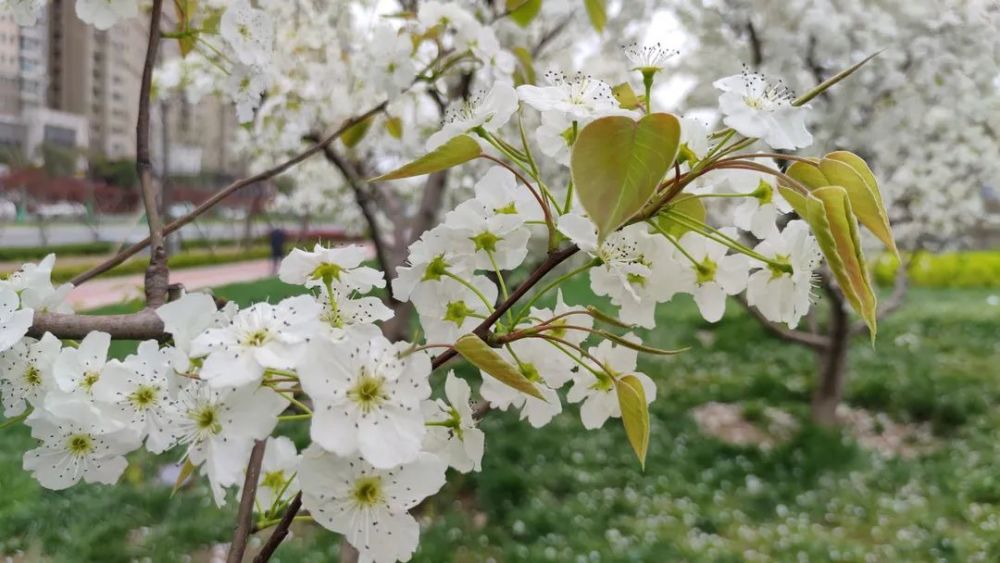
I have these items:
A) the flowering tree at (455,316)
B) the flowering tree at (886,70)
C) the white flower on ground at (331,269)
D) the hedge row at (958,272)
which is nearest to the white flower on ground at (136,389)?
the flowering tree at (455,316)

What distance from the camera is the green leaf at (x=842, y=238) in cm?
40

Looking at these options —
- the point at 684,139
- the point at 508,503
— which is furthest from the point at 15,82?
the point at 684,139

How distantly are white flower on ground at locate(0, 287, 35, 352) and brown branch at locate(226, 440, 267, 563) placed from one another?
0.19 meters

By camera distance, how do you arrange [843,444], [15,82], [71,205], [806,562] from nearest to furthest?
[806,562]
[843,444]
[15,82]
[71,205]

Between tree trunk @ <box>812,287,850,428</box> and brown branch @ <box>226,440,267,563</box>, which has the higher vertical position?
brown branch @ <box>226,440,267,563</box>

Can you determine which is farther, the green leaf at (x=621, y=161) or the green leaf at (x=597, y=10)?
the green leaf at (x=597, y=10)

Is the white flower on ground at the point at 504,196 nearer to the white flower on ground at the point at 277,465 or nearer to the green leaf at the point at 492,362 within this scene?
the green leaf at the point at 492,362

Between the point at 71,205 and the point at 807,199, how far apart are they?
7798 millimetres

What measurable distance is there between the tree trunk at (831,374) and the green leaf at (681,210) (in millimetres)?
3431

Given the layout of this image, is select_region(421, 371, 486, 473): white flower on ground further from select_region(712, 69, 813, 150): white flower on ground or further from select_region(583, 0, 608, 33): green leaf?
select_region(583, 0, 608, 33): green leaf

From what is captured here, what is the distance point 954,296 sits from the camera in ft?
31.6

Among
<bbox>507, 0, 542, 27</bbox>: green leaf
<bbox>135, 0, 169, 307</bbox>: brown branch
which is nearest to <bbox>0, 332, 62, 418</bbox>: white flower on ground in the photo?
<bbox>135, 0, 169, 307</bbox>: brown branch

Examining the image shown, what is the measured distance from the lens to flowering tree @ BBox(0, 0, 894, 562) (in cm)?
41

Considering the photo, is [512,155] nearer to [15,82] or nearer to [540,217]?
[540,217]
